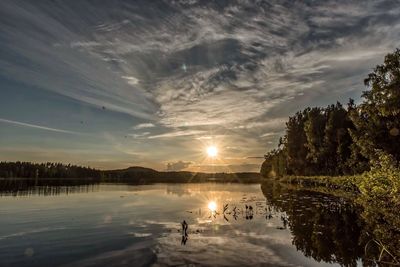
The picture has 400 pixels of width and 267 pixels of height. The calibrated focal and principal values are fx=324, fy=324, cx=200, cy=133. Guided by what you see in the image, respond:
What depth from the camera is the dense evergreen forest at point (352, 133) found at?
4214 centimetres

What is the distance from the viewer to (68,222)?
24.1 metres

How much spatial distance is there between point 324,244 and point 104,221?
51.9ft

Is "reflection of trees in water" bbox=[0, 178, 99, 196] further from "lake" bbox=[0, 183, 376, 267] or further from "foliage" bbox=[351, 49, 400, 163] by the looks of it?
"foliage" bbox=[351, 49, 400, 163]

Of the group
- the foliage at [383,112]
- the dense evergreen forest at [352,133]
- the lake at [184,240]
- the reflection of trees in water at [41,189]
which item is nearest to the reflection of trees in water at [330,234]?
the lake at [184,240]

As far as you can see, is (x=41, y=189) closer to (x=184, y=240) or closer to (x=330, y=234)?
(x=184, y=240)

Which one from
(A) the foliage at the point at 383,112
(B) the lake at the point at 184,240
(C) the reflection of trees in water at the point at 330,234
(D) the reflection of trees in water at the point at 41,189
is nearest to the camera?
(B) the lake at the point at 184,240

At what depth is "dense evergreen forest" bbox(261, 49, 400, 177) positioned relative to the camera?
138ft

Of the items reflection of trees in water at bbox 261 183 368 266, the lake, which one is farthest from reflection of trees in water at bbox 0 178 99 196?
reflection of trees in water at bbox 261 183 368 266

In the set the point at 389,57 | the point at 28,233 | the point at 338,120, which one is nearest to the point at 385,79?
the point at 389,57

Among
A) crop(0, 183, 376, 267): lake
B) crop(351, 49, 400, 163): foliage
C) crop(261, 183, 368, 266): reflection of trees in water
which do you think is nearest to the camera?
crop(0, 183, 376, 267): lake

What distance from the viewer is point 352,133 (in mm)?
53438

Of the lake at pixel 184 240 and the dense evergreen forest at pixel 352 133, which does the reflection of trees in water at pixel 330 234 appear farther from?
the dense evergreen forest at pixel 352 133

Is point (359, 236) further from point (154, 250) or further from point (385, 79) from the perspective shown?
point (385, 79)

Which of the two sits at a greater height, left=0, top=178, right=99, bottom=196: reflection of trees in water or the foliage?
the foliage
